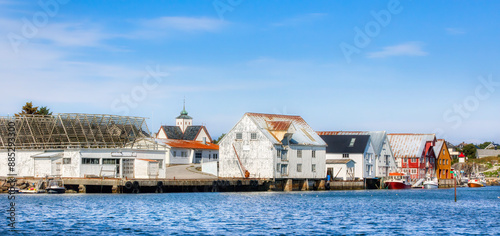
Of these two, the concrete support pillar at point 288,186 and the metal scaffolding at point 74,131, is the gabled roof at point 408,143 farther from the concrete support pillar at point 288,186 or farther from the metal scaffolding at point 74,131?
the metal scaffolding at point 74,131

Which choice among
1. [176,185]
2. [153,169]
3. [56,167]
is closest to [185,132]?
[153,169]

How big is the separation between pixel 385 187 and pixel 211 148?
3057 cm

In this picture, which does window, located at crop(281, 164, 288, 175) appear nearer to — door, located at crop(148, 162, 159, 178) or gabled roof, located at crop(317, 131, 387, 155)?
door, located at crop(148, 162, 159, 178)

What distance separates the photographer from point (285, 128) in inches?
3780

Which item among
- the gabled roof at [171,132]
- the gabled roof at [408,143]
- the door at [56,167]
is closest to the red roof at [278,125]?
the door at [56,167]

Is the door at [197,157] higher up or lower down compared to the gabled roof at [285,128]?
lower down

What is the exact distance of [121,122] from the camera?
9244cm

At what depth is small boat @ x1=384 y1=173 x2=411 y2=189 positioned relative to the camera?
382 ft

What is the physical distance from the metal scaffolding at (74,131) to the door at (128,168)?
22.8 feet

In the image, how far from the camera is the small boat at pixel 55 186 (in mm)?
75750

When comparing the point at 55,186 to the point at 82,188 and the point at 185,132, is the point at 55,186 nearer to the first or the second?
the point at 82,188

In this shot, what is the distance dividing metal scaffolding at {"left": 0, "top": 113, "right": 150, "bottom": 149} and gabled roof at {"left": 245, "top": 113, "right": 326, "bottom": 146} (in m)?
15.8

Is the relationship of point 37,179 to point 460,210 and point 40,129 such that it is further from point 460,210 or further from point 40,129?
point 460,210

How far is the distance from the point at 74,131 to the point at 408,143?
66766 mm
